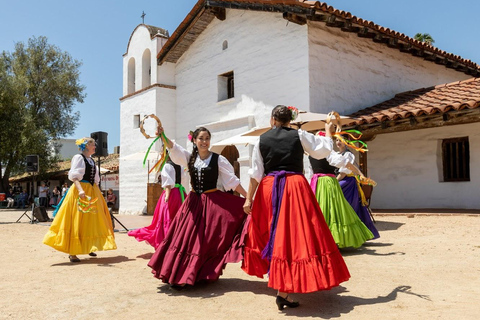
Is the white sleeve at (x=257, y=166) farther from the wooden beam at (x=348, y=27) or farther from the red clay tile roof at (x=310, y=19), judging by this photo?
the wooden beam at (x=348, y=27)

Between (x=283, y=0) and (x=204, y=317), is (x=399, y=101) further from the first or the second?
(x=204, y=317)

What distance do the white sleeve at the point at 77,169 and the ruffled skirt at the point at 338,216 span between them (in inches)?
126

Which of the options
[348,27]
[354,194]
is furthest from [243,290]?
[348,27]

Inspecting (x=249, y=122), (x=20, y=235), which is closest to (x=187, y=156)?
(x=20, y=235)

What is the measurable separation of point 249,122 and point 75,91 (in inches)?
706

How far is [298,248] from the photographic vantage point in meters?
3.45

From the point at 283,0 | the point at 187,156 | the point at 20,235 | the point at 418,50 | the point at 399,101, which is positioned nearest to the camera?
the point at 187,156

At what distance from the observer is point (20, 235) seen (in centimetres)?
977

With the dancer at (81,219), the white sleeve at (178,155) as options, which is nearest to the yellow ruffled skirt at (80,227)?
the dancer at (81,219)

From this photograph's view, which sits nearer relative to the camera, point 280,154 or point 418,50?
point 280,154

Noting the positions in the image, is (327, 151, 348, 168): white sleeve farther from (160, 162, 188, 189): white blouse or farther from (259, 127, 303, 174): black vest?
(160, 162, 188, 189): white blouse

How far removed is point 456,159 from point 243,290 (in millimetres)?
8960

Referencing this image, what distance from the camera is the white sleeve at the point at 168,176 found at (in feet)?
21.1

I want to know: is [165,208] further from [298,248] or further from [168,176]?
[298,248]
